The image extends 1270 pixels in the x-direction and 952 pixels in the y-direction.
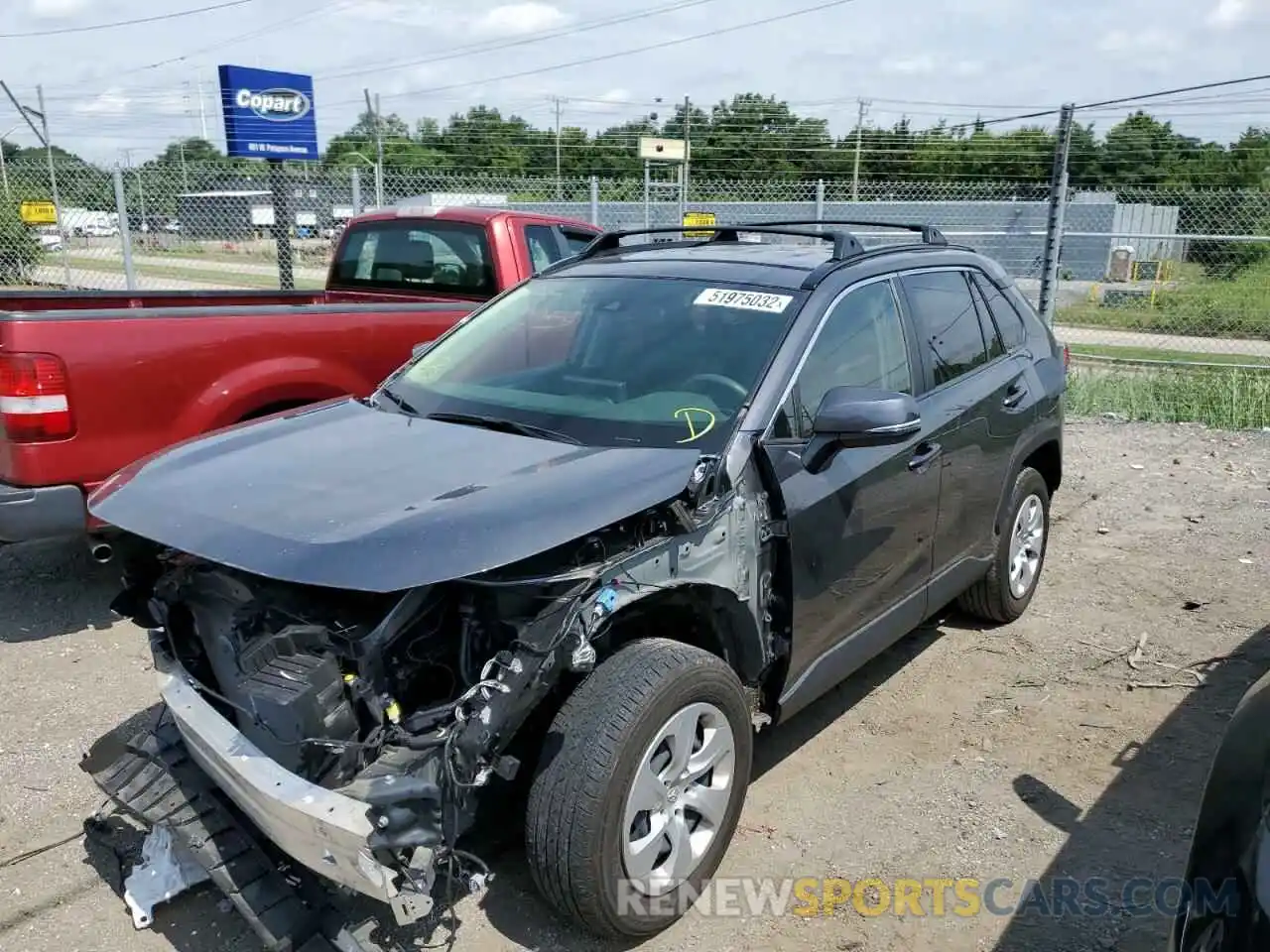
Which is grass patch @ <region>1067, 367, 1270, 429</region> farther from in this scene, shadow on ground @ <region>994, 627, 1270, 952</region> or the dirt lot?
shadow on ground @ <region>994, 627, 1270, 952</region>

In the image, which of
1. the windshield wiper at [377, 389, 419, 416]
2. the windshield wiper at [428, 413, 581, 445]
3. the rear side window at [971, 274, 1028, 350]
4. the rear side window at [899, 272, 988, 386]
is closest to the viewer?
the windshield wiper at [428, 413, 581, 445]

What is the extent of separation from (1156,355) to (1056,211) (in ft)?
13.0

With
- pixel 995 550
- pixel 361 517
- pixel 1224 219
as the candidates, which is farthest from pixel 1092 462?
pixel 1224 219

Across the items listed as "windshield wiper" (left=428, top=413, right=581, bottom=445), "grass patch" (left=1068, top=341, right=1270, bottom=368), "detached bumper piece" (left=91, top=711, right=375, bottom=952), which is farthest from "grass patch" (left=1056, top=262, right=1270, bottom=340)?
"detached bumper piece" (left=91, top=711, right=375, bottom=952)

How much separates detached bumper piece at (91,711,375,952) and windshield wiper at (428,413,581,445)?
1.29 meters

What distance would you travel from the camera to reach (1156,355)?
13.5 m

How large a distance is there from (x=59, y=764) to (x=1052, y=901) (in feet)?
11.4

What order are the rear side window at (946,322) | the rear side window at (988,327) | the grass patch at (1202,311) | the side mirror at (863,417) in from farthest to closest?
the grass patch at (1202,311) → the rear side window at (988,327) → the rear side window at (946,322) → the side mirror at (863,417)

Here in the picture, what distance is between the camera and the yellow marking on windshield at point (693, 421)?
314cm

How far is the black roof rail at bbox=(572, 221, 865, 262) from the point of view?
387 centimetres

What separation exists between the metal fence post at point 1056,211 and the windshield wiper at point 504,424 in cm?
850

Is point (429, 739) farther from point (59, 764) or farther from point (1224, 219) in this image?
point (1224, 219)

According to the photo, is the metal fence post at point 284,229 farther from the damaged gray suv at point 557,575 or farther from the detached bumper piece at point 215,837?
the detached bumper piece at point 215,837

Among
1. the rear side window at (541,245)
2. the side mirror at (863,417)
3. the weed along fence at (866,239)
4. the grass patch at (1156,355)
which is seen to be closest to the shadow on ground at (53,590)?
the rear side window at (541,245)
